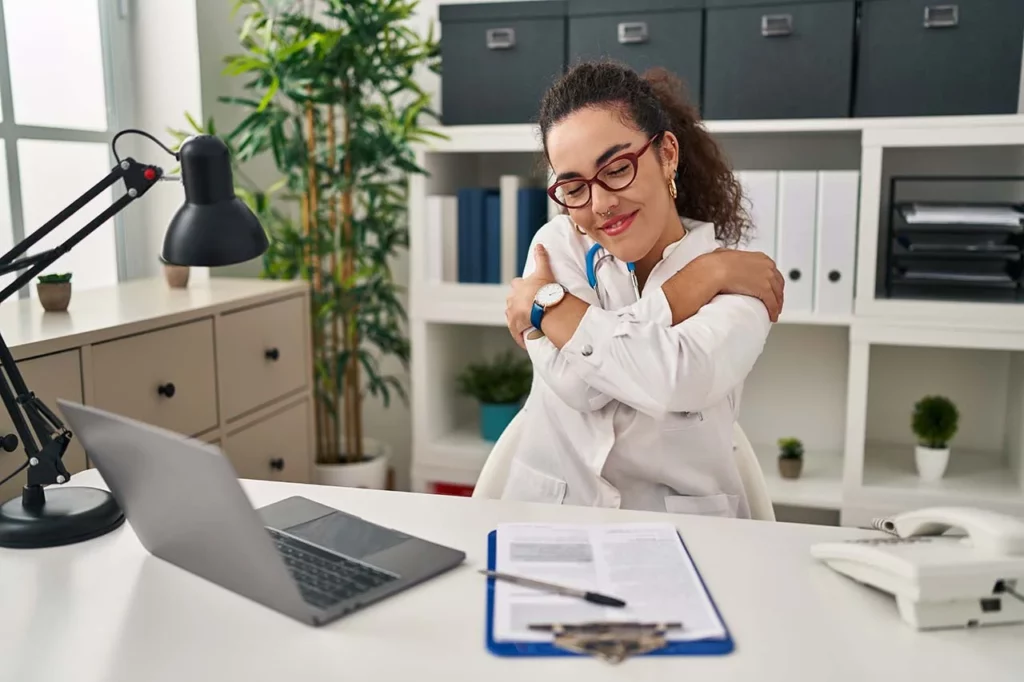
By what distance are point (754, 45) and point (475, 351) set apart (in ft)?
4.40

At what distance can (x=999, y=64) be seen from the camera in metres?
2.28

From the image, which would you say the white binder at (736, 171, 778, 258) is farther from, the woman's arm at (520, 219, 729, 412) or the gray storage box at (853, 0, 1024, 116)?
the woman's arm at (520, 219, 729, 412)

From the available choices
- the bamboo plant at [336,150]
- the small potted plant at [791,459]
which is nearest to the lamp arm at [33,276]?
the bamboo plant at [336,150]

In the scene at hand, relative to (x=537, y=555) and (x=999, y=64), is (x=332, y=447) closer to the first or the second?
(x=537, y=555)

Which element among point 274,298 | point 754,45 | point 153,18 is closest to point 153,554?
point 274,298

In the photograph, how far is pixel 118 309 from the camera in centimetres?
214

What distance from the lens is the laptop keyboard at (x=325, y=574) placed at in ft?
3.29

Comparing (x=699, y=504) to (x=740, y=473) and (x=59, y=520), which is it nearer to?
(x=740, y=473)

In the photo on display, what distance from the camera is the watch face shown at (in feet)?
4.91

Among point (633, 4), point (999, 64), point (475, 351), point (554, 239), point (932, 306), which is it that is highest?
point (633, 4)

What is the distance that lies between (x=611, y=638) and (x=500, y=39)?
2048mm


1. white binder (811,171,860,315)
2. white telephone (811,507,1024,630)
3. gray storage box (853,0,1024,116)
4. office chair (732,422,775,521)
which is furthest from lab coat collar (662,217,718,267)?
gray storage box (853,0,1024,116)

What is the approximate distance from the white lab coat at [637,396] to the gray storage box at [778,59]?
3.00 feet

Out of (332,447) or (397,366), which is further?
(397,366)
